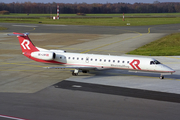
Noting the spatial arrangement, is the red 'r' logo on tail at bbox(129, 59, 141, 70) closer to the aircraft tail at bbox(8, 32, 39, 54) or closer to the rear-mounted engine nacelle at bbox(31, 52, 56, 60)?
the rear-mounted engine nacelle at bbox(31, 52, 56, 60)

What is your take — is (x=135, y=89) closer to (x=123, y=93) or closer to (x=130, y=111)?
(x=123, y=93)

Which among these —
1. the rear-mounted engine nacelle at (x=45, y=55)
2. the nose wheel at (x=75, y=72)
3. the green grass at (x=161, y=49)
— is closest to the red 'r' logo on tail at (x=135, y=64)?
the nose wheel at (x=75, y=72)

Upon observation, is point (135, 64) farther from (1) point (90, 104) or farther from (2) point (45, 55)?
(2) point (45, 55)

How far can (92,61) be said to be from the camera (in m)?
32.0

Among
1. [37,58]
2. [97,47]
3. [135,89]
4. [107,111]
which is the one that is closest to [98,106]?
[107,111]

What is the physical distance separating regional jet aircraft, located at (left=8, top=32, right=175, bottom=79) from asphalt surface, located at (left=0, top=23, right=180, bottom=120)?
4.49 meters

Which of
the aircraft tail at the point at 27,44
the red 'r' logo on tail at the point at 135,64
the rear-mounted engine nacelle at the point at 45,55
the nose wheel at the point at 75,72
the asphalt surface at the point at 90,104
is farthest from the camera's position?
the aircraft tail at the point at 27,44

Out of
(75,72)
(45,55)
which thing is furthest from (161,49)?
(45,55)

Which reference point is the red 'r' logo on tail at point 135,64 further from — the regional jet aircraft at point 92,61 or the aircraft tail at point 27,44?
the aircraft tail at point 27,44

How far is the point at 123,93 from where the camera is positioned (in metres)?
25.5

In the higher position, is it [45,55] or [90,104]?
[45,55]

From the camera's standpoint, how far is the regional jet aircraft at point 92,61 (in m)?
30.6

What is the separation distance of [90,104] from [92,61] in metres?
10.4

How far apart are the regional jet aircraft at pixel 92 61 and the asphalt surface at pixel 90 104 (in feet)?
14.7
